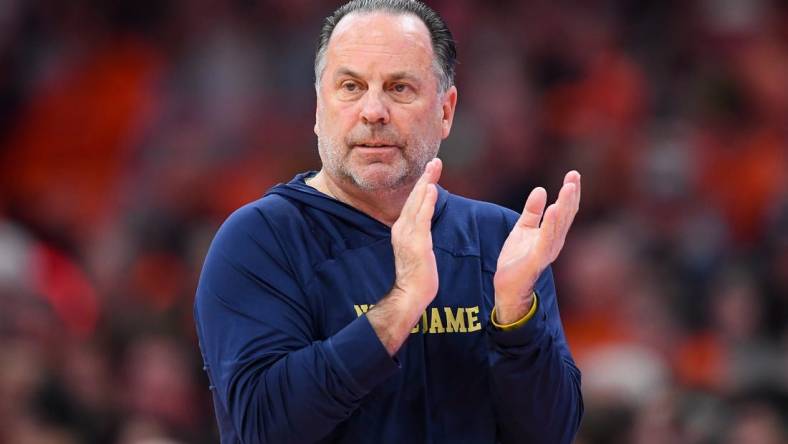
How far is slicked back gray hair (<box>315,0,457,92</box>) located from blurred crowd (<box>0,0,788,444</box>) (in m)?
2.63

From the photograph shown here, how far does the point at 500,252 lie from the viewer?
3062 mm

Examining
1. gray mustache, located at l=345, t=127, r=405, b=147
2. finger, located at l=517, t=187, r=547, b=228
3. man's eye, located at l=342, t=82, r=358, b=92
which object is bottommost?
finger, located at l=517, t=187, r=547, b=228

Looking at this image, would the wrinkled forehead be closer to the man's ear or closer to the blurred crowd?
the man's ear

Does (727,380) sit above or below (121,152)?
below

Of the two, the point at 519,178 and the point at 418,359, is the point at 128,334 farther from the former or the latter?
the point at 418,359

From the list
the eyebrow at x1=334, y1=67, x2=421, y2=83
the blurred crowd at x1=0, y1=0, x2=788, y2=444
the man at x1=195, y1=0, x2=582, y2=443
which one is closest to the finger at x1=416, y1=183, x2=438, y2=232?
the man at x1=195, y1=0, x2=582, y2=443

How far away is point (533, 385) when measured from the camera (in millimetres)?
2889

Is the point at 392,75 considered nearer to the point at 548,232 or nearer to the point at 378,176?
the point at 378,176

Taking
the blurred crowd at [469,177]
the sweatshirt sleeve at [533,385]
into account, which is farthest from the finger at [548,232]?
the blurred crowd at [469,177]

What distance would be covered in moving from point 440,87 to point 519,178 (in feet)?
14.4

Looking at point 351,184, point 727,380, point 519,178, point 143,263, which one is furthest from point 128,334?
point 351,184

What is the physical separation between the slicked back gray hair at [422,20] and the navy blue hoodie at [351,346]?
1.02 feet

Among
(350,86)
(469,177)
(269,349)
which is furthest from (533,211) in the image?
(469,177)

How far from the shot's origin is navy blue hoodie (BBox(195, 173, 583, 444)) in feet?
8.96
